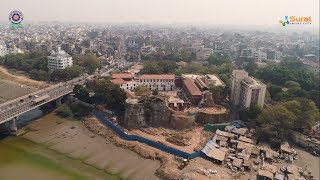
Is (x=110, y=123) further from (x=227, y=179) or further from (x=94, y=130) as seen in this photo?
(x=227, y=179)

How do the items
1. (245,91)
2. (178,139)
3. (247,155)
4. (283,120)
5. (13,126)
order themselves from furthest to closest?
1. (245,91)
2. (13,126)
3. (283,120)
4. (178,139)
5. (247,155)

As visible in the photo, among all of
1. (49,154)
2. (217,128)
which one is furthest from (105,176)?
(217,128)

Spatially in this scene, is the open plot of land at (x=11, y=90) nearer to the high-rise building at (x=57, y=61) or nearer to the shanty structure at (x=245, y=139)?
the high-rise building at (x=57, y=61)

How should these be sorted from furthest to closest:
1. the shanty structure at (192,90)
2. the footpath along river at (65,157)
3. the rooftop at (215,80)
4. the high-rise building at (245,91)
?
the rooftop at (215,80) < the shanty structure at (192,90) < the high-rise building at (245,91) < the footpath along river at (65,157)

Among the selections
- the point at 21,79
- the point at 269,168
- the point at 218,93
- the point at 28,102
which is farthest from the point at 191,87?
the point at 21,79

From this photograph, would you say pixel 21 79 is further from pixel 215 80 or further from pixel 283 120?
pixel 283 120

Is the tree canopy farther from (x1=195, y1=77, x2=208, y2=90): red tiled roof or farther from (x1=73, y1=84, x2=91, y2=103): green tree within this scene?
(x1=73, y1=84, x2=91, y2=103): green tree

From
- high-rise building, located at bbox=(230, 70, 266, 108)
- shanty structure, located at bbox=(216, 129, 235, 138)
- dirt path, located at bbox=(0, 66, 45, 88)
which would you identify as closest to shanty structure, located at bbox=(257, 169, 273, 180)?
shanty structure, located at bbox=(216, 129, 235, 138)

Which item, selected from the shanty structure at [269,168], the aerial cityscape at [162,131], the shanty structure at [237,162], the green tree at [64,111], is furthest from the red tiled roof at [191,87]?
the green tree at [64,111]
